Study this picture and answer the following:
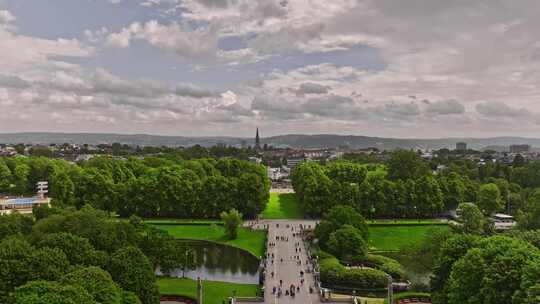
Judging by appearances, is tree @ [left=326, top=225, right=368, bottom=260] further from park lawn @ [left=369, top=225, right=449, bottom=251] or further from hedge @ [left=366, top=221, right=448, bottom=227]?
hedge @ [left=366, top=221, right=448, bottom=227]

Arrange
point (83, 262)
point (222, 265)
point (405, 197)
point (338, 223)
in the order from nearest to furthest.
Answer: point (83, 262) < point (222, 265) < point (338, 223) < point (405, 197)

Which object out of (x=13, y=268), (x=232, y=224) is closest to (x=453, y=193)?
(x=232, y=224)

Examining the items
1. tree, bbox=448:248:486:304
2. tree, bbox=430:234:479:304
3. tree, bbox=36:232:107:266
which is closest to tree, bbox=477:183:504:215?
tree, bbox=430:234:479:304

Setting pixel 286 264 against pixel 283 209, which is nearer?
pixel 286 264

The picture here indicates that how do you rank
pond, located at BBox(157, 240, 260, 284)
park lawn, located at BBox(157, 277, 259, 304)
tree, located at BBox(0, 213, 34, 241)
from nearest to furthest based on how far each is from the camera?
1. park lawn, located at BBox(157, 277, 259, 304)
2. tree, located at BBox(0, 213, 34, 241)
3. pond, located at BBox(157, 240, 260, 284)

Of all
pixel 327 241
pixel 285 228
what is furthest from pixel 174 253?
pixel 285 228

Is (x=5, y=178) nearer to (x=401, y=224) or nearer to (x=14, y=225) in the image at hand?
(x=14, y=225)

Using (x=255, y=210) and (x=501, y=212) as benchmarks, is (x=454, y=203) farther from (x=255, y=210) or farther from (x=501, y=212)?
(x=255, y=210)
